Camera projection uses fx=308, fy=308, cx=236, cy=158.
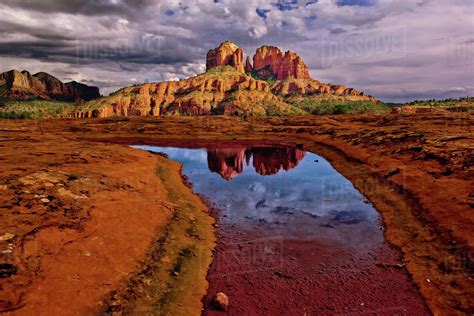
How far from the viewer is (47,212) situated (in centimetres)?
1688

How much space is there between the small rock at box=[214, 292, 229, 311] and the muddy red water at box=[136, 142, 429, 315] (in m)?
0.21

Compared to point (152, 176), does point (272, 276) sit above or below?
below

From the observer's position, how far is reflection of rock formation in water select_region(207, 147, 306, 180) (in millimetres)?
44875

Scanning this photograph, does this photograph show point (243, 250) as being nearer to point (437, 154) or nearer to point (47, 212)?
point (47, 212)

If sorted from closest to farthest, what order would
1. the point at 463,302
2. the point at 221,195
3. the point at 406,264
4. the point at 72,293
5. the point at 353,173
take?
the point at 72,293
the point at 463,302
the point at 406,264
the point at 221,195
the point at 353,173

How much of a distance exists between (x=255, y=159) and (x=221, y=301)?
4162 cm

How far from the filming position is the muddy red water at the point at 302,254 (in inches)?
546

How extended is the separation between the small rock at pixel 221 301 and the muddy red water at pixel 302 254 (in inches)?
8.4

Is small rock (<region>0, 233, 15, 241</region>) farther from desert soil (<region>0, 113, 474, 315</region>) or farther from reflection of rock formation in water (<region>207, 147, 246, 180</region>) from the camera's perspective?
reflection of rock formation in water (<region>207, 147, 246, 180</region>)

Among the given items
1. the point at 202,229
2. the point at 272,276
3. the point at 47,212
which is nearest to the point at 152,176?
the point at 202,229

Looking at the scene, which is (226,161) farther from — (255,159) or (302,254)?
(302,254)

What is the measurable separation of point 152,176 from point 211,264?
17.8 m

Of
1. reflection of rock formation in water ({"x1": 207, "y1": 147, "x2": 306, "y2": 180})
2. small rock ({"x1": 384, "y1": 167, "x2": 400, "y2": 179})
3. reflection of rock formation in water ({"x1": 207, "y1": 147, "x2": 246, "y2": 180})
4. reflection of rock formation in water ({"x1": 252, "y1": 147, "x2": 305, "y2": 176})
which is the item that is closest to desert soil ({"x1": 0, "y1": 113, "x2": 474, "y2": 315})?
small rock ({"x1": 384, "y1": 167, "x2": 400, "y2": 179})

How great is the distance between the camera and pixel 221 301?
13.4 meters
